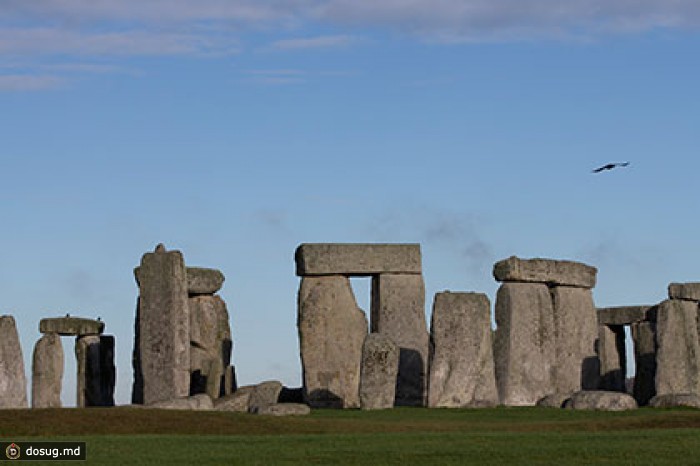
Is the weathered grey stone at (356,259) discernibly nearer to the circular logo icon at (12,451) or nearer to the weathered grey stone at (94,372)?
the weathered grey stone at (94,372)

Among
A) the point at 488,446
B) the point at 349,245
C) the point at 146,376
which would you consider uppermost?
the point at 349,245

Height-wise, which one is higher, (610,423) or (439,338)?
(439,338)

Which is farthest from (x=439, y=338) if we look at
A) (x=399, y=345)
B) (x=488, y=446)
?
(x=488, y=446)

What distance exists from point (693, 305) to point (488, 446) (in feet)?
53.0

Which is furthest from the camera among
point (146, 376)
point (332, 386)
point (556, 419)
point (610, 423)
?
point (332, 386)

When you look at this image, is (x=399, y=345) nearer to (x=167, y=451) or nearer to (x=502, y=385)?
(x=502, y=385)

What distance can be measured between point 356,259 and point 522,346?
3.72 m

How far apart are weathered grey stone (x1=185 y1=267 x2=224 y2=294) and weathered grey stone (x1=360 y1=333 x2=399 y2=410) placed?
623 centimetres

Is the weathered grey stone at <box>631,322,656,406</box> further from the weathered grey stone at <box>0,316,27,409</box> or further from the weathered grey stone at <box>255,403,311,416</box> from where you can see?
the weathered grey stone at <box>0,316,27,409</box>

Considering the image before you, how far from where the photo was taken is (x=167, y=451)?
827 inches

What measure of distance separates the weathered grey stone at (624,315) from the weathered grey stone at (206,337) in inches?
346

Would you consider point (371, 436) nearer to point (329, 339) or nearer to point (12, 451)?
Answer: point (12, 451)

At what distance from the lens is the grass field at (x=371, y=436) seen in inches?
797

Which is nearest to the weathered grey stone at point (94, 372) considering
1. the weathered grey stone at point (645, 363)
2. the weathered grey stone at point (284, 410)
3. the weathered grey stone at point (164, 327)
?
the weathered grey stone at point (164, 327)
